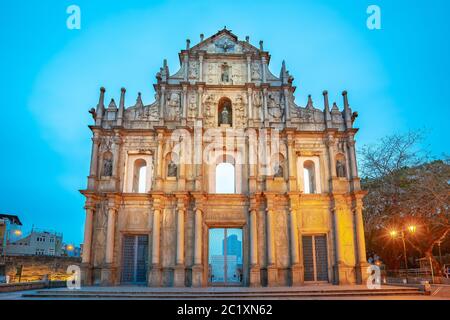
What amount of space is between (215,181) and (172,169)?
8.40ft

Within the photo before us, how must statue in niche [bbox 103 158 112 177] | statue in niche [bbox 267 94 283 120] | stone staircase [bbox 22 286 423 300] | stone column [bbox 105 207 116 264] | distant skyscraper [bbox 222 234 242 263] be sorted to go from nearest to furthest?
stone staircase [bbox 22 286 423 300]
stone column [bbox 105 207 116 264]
distant skyscraper [bbox 222 234 242 263]
statue in niche [bbox 103 158 112 177]
statue in niche [bbox 267 94 283 120]

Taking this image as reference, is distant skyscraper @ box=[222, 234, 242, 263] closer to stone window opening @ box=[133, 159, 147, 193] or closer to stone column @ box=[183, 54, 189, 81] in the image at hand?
stone window opening @ box=[133, 159, 147, 193]

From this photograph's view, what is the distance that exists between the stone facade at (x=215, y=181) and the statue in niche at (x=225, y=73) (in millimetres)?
92

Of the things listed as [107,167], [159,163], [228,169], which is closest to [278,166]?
[228,169]

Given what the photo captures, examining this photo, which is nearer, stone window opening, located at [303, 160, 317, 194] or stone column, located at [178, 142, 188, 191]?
stone column, located at [178, 142, 188, 191]

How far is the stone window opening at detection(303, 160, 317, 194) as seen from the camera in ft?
68.8

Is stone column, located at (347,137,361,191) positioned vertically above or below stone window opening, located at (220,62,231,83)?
below

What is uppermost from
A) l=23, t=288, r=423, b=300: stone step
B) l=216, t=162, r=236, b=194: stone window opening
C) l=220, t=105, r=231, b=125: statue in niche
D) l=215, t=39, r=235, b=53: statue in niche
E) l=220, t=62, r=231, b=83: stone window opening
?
l=215, t=39, r=235, b=53: statue in niche

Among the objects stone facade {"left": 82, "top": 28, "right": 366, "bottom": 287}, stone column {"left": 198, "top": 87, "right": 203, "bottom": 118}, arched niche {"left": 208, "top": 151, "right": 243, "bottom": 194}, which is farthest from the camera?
stone column {"left": 198, "top": 87, "right": 203, "bottom": 118}

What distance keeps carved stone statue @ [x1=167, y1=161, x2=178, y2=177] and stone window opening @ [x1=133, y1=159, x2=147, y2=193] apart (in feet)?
5.18

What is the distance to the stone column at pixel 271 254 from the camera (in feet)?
59.6

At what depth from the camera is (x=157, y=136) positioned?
20422 mm

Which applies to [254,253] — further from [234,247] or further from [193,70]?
[193,70]

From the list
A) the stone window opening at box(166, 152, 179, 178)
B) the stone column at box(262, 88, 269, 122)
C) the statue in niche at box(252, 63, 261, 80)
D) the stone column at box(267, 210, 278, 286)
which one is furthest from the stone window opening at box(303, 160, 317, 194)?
the stone window opening at box(166, 152, 179, 178)
